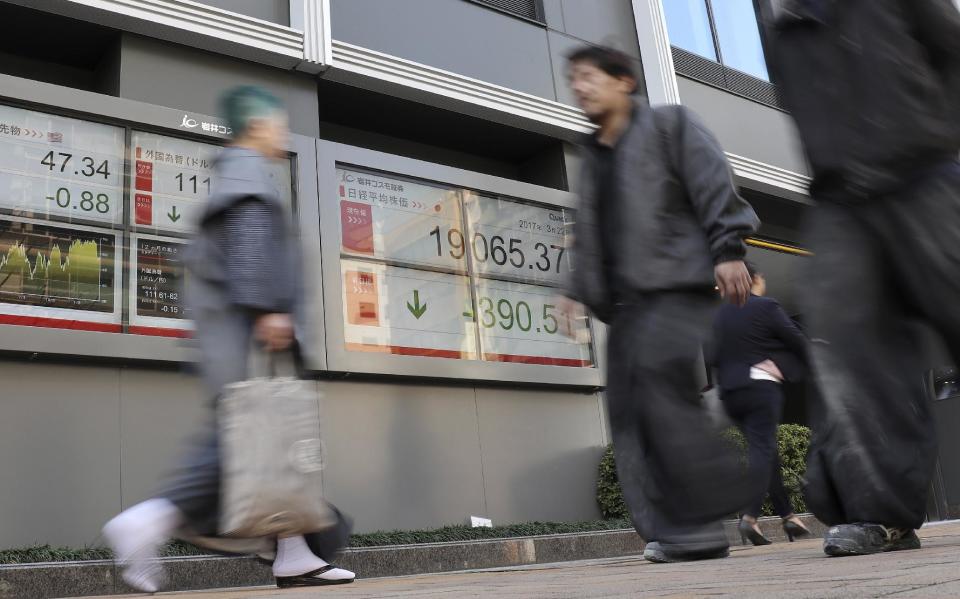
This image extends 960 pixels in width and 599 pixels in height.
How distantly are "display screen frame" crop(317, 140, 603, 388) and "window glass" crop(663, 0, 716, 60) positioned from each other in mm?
3915

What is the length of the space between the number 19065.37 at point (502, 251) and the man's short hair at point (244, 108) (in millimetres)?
5357

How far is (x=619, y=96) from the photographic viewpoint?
3904 mm

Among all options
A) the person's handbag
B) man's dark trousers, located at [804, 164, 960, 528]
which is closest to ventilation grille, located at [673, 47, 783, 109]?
man's dark trousers, located at [804, 164, 960, 528]

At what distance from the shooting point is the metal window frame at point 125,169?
666 centimetres

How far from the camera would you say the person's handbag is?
127 inches

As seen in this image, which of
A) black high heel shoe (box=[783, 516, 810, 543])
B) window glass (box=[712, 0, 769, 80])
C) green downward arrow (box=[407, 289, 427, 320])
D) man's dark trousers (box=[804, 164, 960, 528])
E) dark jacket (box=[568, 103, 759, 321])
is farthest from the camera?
window glass (box=[712, 0, 769, 80])

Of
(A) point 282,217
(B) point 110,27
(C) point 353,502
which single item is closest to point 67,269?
(B) point 110,27

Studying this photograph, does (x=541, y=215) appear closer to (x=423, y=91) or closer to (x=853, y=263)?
(x=423, y=91)

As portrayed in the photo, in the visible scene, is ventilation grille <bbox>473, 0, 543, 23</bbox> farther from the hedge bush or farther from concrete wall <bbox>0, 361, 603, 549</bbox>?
the hedge bush

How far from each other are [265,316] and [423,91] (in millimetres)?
6181

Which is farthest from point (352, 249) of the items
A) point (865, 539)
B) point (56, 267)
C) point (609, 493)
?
point (865, 539)

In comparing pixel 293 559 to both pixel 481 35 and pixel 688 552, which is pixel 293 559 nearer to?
pixel 688 552

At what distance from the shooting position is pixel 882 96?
2838 mm

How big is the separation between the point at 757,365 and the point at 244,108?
3585 mm
